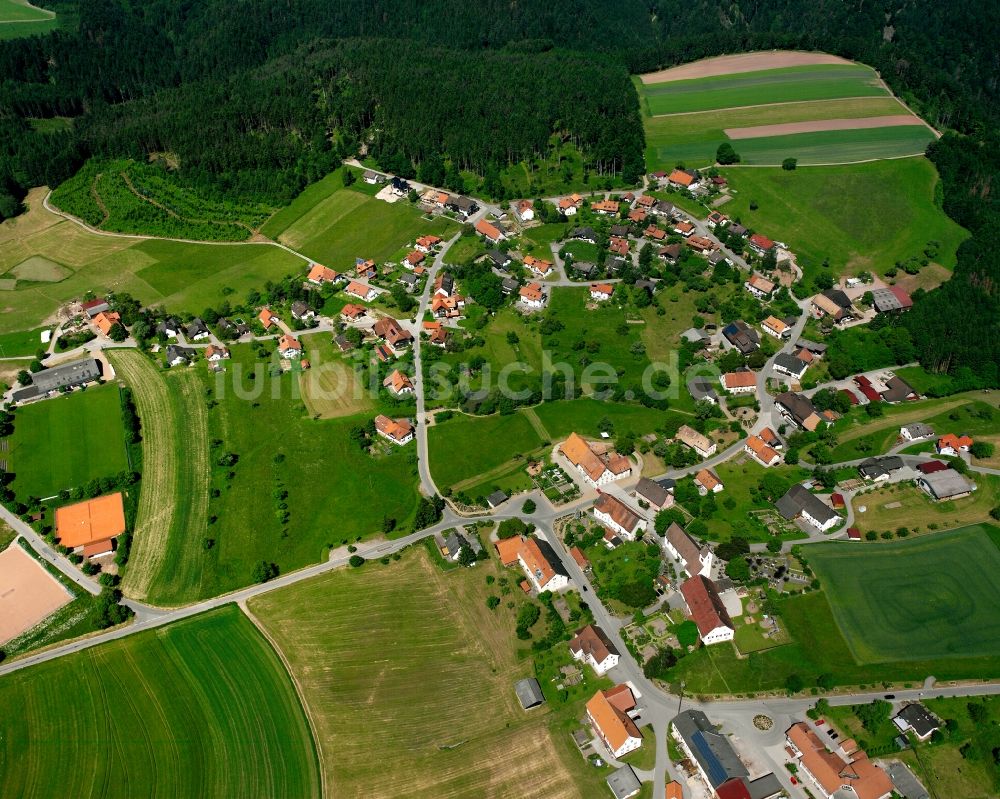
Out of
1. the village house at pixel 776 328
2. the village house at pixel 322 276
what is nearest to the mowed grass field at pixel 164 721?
the village house at pixel 322 276

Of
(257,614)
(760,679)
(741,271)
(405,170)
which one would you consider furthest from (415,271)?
(760,679)

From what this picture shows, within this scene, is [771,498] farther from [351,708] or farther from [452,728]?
[351,708]

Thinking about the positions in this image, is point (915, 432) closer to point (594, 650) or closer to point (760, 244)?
point (760, 244)

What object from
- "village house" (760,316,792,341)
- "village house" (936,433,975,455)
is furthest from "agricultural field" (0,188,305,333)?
"village house" (936,433,975,455)

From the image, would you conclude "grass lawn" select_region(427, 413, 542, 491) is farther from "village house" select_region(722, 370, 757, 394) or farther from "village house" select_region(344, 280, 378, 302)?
"village house" select_region(344, 280, 378, 302)

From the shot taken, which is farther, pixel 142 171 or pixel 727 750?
pixel 142 171

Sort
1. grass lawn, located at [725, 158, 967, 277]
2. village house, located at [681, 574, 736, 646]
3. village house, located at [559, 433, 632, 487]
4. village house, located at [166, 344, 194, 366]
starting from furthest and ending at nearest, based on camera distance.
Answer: grass lawn, located at [725, 158, 967, 277]
village house, located at [166, 344, 194, 366]
village house, located at [559, 433, 632, 487]
village house, located at [681, 574, 736, 646]
